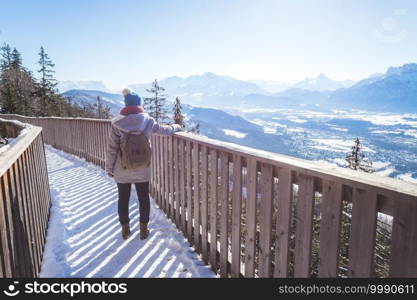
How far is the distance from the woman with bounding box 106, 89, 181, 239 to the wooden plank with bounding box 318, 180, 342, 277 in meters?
2.43

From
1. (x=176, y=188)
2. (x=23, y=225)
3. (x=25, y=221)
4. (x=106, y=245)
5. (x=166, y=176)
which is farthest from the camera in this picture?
(x=166, y=176)

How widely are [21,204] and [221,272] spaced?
2.07m

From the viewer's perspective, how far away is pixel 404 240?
4.89 ft

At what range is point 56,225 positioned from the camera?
4.45m

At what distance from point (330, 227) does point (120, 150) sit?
2.65 metres

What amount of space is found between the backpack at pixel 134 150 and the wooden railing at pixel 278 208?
521 mm

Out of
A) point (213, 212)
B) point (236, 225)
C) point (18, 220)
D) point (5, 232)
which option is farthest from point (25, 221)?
point (236, 225)

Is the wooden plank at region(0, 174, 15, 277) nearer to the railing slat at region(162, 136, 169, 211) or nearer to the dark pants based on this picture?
the dark pants

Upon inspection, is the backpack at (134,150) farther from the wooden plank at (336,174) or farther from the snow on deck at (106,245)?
the wooden plank at (336,174)

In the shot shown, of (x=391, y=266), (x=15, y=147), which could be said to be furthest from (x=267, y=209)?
(x=15, y=147)

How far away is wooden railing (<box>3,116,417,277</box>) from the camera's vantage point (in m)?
1.58

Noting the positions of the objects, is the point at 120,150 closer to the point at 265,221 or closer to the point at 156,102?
the point at 265,221

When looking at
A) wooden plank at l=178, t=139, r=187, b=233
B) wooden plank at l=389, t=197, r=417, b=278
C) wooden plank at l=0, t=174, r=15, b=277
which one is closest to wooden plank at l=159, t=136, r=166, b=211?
wooden plank at l=178, t=139, r=187, b=233

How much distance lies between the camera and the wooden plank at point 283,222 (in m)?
2.19
